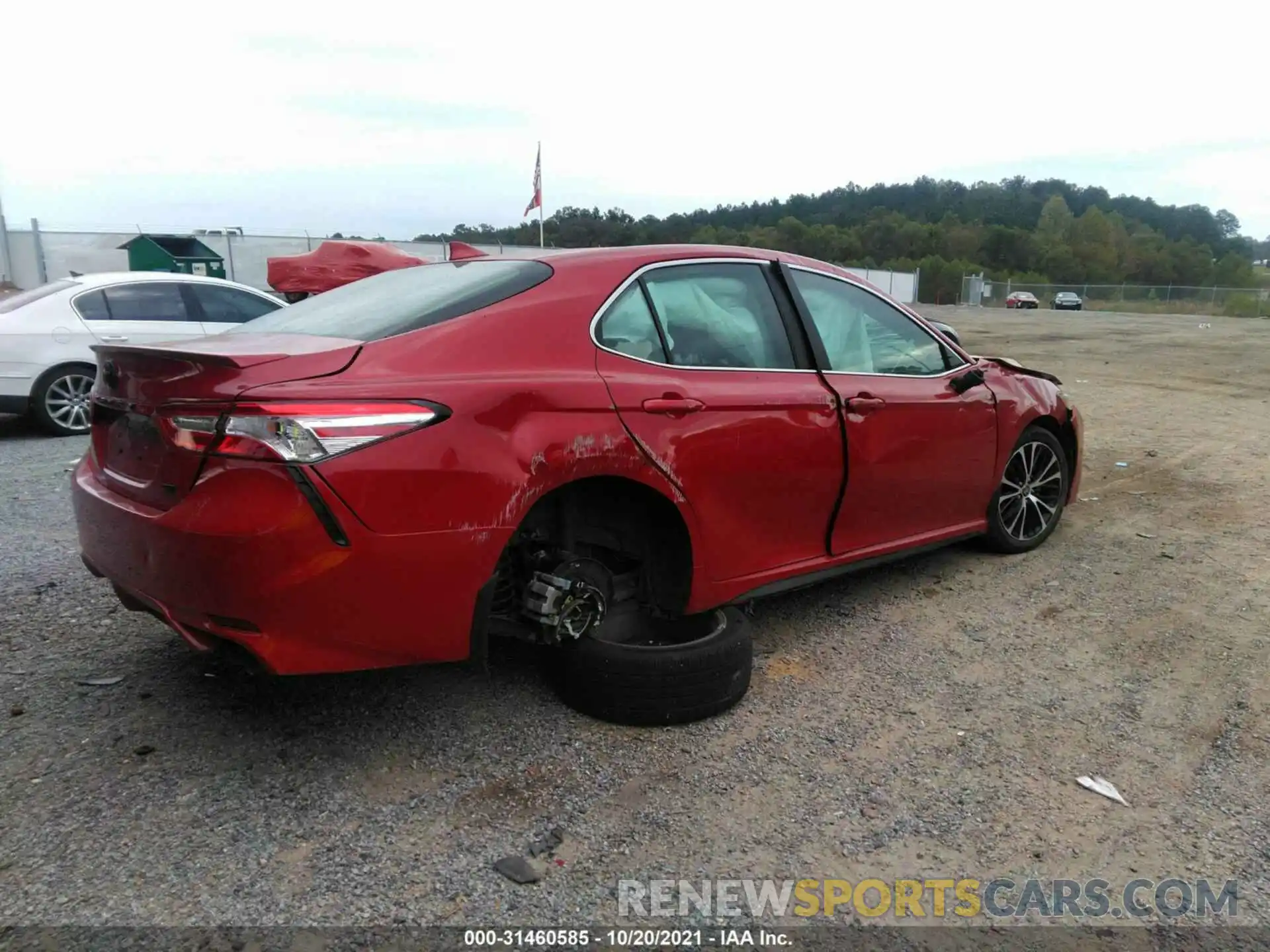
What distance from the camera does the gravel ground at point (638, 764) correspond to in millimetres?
2363

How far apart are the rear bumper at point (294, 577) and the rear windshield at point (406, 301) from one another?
650 mm

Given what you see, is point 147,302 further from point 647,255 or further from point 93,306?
point 647,255

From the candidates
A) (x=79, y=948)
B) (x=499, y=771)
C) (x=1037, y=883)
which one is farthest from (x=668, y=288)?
(x=79, y=948)

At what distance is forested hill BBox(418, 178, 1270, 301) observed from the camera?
77.9 meters

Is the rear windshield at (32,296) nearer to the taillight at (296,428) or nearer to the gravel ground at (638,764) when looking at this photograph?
the gravel ground at (638,764)

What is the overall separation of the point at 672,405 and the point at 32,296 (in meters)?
7.64

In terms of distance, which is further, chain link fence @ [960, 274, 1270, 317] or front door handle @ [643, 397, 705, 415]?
chain link fence @ [960, 274, 1270, 317]

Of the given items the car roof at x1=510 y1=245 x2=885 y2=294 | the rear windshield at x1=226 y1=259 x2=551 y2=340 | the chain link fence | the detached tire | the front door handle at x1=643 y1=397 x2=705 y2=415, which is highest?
the car roof at x1=510 y1=245 x2=885 y2=294

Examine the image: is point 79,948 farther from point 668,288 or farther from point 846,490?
point 846,490

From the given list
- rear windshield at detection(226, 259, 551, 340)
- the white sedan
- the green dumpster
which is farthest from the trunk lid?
the green dumpster

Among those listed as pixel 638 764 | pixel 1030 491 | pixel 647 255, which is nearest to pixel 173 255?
pixel 647 255

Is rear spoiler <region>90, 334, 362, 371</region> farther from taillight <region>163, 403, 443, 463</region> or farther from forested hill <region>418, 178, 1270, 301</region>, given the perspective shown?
forested hill <region>418, 178, 1270, 301</region>

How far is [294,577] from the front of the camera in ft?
8.01

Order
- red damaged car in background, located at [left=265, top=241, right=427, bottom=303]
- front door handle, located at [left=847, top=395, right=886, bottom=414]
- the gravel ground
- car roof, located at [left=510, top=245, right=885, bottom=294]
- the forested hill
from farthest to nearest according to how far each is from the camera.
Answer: the forested hill → red damaged car in background, located at [left=265, top=241, right=427, bottom=303] → front door handle, located at [left=847, top=395, right=886, bottom=414] → car roof, located at [left=510, top=245, right=885, bottom=294] → the gravel ground
